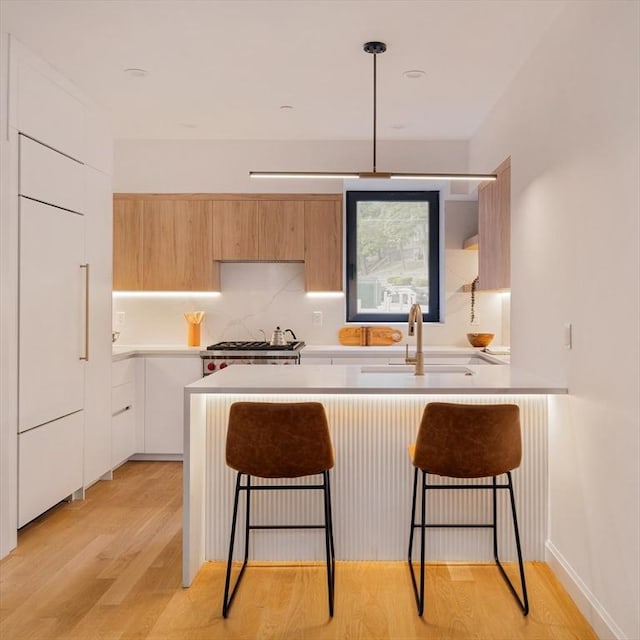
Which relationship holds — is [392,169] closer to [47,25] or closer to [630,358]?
[47,25]

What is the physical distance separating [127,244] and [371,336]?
7.34ft

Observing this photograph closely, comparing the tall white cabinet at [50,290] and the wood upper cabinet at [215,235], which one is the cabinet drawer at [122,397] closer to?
the tall white cabinet at [50,290]

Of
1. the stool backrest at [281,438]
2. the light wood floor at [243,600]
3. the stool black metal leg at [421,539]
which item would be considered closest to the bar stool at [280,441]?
the stool backrest at [281,438]

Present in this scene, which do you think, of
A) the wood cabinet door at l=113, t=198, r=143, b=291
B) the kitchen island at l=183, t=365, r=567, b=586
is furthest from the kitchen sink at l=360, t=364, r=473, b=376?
the wood cabinet door at l=113, t=198, r=143, b=291

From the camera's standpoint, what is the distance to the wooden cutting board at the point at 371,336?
5281 millimetres

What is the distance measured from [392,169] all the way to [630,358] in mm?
3502

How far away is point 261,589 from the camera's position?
2.70 metres

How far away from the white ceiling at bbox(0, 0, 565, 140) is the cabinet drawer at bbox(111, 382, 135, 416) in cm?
207

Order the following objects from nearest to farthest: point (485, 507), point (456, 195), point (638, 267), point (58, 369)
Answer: point (638, 267) → point (485, 507) → point (58, 369) → point (456, 195)

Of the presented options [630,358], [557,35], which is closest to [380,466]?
[630,358]

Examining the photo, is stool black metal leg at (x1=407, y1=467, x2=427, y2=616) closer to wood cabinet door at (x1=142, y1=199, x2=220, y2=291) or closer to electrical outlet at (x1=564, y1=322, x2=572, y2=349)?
electrical outlet at (x1=564, y1=322, x2=572, y2=349)

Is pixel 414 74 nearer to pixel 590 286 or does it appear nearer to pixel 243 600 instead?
pixel 590 286

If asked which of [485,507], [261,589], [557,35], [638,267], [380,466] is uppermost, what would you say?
[557,35]

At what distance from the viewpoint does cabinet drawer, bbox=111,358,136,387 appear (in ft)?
14.7
